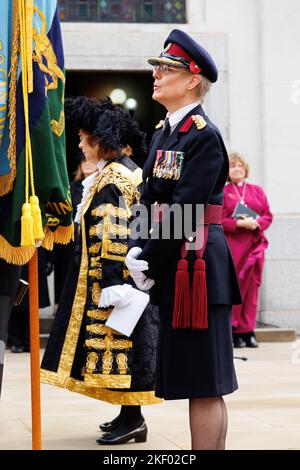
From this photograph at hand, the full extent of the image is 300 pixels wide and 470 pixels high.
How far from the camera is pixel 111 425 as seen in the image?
5941 mm

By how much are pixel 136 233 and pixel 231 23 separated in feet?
24.2

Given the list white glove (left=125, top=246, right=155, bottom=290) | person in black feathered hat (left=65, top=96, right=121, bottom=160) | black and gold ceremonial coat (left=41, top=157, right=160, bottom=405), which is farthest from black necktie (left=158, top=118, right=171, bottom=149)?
person in black feathered hat (left=65, top=96, right=121, bottom=160)

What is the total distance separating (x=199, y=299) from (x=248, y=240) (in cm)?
648

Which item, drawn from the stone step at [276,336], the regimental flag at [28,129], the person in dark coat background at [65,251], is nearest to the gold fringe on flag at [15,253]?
the regimental flag at [28,129]

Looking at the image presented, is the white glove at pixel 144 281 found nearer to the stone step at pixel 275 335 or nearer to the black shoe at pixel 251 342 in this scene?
the black shoe at pixel 251 342

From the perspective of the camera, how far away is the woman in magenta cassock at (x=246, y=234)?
10.6 metres

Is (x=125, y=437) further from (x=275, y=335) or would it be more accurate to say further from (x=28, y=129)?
(x=275, y=335)

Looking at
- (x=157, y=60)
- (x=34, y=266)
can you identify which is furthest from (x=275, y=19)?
(x=34, y=266)

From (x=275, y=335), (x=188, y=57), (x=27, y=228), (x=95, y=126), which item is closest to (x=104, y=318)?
(x=95, y=126)

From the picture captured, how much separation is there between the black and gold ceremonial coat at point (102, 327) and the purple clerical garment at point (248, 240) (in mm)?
4773

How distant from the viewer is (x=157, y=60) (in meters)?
4.59

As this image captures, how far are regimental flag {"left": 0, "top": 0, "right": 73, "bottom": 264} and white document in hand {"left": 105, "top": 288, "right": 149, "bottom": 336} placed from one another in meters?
1.65

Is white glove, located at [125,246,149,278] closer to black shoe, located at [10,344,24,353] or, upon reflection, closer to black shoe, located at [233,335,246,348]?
black shoe, located at [10,344,24,353]

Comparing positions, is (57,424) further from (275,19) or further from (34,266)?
(275,19)
